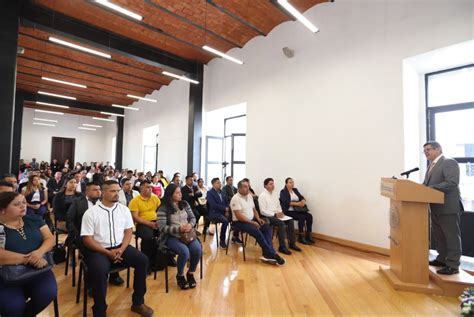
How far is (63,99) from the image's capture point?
11.5 m

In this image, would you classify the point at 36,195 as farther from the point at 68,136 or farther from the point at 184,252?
the point at 68,136

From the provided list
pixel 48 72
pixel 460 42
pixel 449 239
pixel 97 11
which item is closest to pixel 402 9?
pixel 460 42

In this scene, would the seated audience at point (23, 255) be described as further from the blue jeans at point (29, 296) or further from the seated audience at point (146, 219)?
the seated audience at point (146, 219)

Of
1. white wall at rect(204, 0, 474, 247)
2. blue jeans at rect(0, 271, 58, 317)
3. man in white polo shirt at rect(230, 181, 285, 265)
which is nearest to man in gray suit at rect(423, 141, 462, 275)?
white wall at rect(204, 0, 474, 247)

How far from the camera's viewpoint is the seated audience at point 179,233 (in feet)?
8.95

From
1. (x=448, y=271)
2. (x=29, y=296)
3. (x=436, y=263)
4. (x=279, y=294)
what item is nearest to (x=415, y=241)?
(x=448, y=271)

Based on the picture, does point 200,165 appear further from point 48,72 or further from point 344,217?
point 48,72

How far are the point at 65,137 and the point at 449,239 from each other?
17976 millimetres

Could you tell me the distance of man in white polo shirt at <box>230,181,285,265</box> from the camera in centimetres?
352

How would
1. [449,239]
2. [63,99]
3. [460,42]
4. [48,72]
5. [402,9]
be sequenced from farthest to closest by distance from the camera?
[63,99] < [48,72] < [402,9] < [460,42] < [449,239]

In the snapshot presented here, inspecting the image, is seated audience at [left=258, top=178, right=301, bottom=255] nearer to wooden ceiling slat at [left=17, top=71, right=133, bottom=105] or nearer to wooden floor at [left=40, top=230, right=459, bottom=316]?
wooden floor at [left=40, top=230, right=459, bottom=316]

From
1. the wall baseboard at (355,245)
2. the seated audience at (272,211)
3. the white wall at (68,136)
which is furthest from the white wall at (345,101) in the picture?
the white wall at (68,136)

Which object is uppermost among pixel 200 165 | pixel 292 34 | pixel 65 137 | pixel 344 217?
pixel 292 34

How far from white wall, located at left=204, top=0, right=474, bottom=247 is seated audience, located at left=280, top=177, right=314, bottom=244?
0.91 feet
